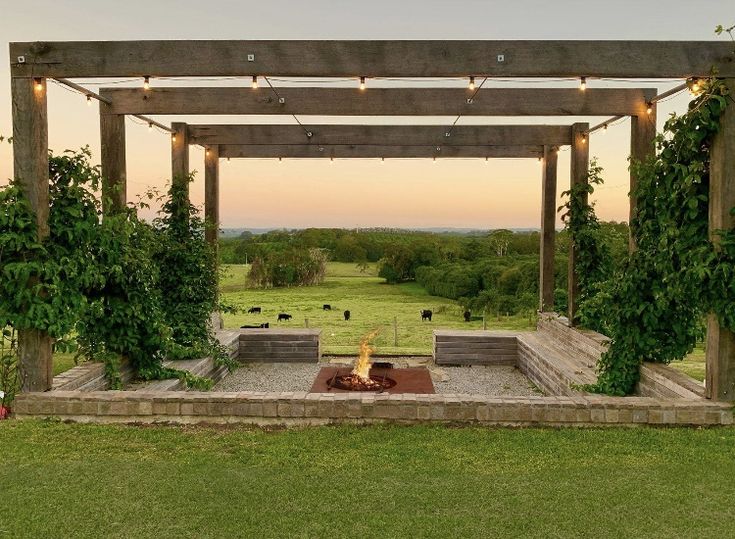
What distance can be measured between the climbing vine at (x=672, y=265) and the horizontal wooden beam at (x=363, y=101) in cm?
175

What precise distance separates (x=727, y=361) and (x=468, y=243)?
12.7 m

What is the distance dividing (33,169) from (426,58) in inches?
125

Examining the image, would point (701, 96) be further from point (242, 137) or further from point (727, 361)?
point (242, 137)

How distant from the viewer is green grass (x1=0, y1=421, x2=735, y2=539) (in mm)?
2918

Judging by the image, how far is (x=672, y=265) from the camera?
480cm

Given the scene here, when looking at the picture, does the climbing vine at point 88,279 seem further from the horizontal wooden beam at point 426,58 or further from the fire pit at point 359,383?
the fire pit at point 359,383

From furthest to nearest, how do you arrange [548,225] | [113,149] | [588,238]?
[548,225]
[588,238]
[113,149]

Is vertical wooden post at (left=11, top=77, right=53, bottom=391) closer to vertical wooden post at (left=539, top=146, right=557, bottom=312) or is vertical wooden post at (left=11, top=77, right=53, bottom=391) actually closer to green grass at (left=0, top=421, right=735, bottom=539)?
green grass at (left=0, top=421, right=735, bottom=539)

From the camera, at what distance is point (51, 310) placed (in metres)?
4.52

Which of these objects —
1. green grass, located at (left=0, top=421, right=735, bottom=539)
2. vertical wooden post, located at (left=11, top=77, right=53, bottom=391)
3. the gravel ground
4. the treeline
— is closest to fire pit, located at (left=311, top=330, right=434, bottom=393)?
the gravel ground

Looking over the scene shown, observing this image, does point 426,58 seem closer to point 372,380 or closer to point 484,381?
point 372,380

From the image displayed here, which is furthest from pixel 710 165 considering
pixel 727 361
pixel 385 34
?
pixel 385 34

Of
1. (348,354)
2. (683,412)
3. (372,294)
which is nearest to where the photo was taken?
(683,412)

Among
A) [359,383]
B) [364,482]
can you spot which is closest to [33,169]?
[364,482]
